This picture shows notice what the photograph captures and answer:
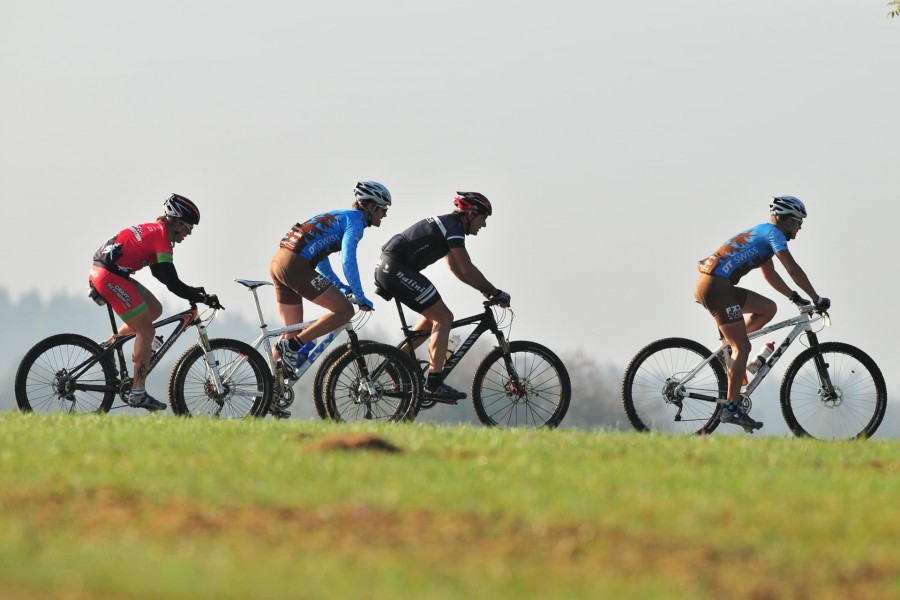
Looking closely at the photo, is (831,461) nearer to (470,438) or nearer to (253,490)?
(470,438)

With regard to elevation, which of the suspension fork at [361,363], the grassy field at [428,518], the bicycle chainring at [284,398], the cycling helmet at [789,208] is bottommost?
the grassy field at [428,518]

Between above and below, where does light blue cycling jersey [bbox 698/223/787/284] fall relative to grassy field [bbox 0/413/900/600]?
above

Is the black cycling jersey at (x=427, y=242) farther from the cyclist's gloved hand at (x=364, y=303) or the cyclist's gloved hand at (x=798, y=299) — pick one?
the cyclist's gloved hand at (x=798, y=299)

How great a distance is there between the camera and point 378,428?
1389cm

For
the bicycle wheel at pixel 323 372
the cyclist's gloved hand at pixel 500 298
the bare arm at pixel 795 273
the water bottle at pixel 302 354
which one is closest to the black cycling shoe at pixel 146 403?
the water bottle at pixel 302 354

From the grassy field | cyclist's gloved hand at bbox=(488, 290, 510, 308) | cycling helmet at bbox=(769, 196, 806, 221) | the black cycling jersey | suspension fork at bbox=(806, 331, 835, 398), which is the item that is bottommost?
the grassy field

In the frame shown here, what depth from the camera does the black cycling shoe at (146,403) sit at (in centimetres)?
1639

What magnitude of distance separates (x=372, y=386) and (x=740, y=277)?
14.8 feet

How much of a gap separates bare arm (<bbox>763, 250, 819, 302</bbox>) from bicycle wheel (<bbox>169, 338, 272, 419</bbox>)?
19.8ft

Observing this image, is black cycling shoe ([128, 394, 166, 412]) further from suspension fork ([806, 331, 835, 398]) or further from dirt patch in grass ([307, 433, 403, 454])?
suspension fork ([806, 331, 835, 398])

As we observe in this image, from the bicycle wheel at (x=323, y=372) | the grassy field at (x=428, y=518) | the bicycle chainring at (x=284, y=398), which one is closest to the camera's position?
the grassy field at (x=428, y=518)

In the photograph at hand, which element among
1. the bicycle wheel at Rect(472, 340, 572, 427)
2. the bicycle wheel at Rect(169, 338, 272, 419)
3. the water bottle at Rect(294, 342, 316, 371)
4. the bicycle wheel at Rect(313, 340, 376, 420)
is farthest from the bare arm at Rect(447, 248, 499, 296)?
the bicycle wheel at Rect(169, 338, 272, 419)

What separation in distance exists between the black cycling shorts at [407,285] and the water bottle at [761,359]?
393cm

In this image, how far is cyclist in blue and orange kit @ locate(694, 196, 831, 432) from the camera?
16141mm
